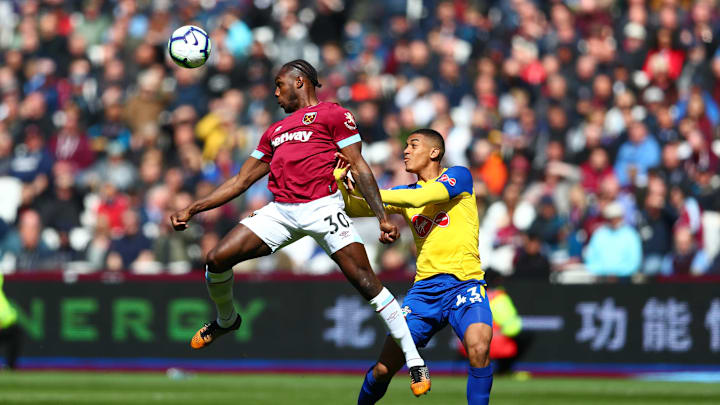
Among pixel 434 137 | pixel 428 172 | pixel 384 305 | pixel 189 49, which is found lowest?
pixel 384 305

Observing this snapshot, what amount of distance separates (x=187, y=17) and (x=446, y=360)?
8.88 meters

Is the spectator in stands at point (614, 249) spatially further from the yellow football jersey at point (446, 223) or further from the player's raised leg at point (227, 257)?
the player's raised leg at point (227, 257)

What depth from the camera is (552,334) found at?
19016mm

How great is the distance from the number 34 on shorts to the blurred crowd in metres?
7.97

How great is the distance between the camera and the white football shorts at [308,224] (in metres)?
11.1

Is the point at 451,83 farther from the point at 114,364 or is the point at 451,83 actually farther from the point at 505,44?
the point at 114,364

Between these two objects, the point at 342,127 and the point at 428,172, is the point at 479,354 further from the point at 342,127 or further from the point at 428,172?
the point at 342,127

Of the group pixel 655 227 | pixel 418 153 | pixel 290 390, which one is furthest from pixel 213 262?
pixel 655 227

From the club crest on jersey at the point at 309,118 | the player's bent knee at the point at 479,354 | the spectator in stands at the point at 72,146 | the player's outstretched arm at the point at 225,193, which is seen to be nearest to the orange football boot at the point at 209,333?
the player's outstretched arm at the point at 225,193

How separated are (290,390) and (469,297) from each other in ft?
20.3

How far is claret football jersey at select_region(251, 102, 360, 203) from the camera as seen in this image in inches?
441

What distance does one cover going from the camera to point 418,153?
36.9 ft

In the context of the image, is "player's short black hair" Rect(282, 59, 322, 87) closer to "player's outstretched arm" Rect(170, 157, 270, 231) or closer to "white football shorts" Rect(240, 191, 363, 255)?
"player's outstretched arm" Rect(170, 157, 270, 231)

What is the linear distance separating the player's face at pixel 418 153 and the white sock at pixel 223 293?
70.1 inches
